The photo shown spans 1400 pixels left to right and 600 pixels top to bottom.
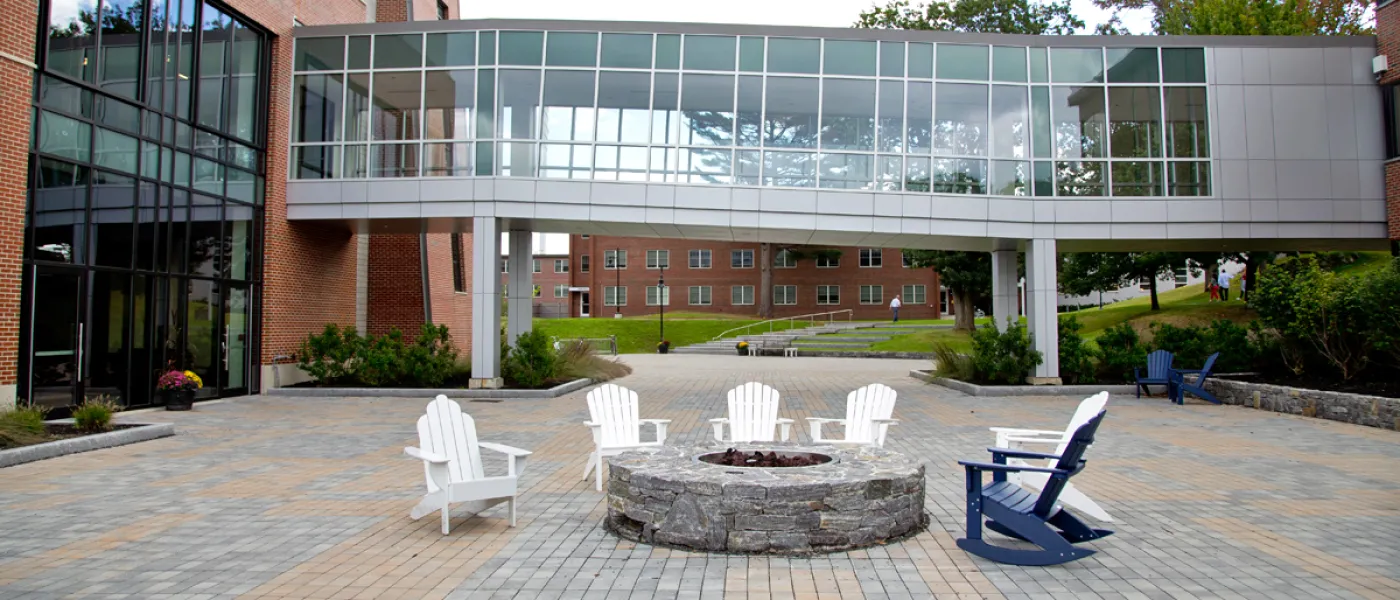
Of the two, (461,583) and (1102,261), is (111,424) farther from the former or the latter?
(1102,261)

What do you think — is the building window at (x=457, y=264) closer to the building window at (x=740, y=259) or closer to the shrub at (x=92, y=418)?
the shrub at (x=92, y=418)

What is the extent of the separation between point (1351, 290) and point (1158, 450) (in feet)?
23.7

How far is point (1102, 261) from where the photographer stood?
112 ft

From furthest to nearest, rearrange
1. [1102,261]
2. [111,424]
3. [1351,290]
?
[1102,261]
[1351,290]
[111,424]

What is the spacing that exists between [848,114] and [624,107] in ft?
15.8

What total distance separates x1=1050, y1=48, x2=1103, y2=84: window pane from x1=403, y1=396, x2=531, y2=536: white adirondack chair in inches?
665

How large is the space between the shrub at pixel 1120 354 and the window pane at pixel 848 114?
6.88 m

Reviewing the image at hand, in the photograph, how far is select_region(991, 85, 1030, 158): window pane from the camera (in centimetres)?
1927

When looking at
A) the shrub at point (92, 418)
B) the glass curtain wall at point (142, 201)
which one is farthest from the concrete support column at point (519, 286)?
the shrub at point (92, 418)

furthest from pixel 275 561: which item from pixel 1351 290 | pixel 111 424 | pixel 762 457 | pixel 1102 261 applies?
pixel 1102 261

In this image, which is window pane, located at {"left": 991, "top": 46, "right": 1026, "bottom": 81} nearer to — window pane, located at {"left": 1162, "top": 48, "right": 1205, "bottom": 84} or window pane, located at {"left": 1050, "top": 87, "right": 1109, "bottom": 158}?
window pane, located at {"left": 1050, "top": 87, "right": 1109, "bottom": 158}

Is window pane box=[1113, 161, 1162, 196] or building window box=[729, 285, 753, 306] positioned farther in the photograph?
building window box=[729, 285, 753, 306]

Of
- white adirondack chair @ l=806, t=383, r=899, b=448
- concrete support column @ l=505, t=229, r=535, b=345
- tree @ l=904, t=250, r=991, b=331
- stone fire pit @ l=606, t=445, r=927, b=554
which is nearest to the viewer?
stone fire pit @ l=606, t=445, r=927, b=554

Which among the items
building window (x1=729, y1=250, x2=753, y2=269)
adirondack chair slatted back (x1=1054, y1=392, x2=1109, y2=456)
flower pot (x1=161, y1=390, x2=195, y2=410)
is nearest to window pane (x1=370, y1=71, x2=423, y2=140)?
flower pot (x1=161, y1=390, x2=195, y2=410)
